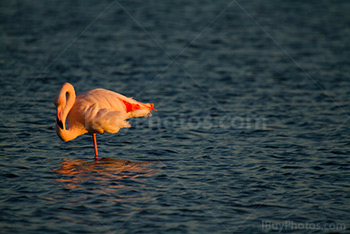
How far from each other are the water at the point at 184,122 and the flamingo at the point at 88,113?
53 cm

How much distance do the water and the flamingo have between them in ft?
1.72

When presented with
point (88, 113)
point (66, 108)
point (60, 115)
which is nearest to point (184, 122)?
point (88, 113)

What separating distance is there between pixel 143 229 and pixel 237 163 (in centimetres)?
280

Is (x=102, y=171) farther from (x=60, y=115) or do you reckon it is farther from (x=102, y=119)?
(x=60, y=115)

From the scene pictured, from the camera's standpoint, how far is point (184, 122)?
10703 millimetres

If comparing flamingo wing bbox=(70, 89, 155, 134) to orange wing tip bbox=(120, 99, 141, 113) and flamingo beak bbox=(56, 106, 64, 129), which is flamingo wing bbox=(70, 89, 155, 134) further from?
flamingo beak bbox=(56, 106, 64, 129)

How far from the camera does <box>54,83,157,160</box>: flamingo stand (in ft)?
27.6

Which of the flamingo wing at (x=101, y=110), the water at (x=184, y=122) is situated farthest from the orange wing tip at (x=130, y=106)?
the water at (x=184, y=122)

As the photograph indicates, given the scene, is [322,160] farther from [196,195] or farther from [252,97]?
[252,97]

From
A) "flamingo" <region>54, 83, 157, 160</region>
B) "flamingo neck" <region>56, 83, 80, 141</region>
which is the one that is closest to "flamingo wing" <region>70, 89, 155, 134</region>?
"flamingo" <region>54, 83, 157, 160</region>

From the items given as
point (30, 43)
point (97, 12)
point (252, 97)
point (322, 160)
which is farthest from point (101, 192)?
point (97, 12)

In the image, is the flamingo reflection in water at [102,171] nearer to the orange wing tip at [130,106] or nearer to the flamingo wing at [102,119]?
the flamingo wing at [102,119]

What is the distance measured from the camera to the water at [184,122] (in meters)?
6.78

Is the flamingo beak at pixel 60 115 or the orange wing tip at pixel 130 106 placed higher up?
the flamingo beak at pixel 60 115
